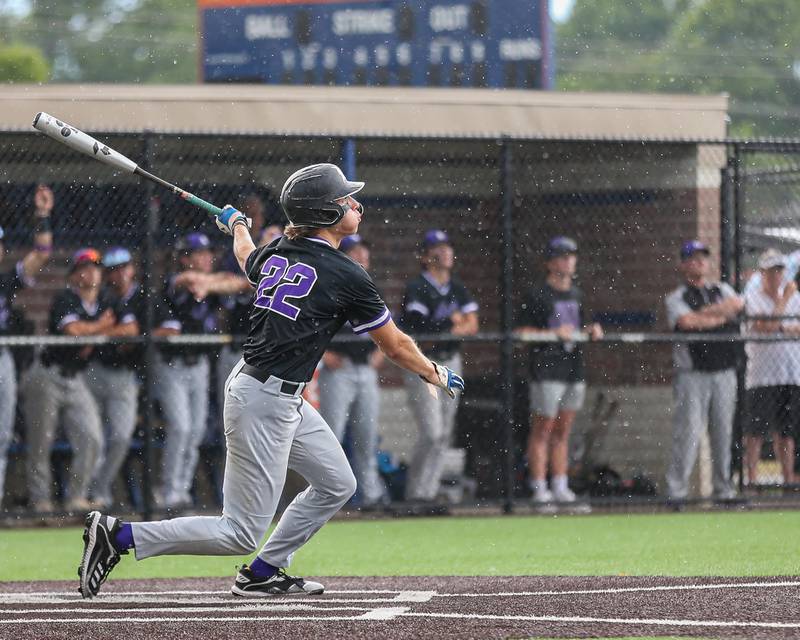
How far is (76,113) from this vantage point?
11266mm

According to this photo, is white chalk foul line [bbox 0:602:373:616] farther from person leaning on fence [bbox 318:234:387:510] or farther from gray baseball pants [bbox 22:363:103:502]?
person leaning on fence [bbox 318:234:387:510]

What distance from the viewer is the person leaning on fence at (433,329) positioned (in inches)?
414

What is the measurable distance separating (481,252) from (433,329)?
208 cm

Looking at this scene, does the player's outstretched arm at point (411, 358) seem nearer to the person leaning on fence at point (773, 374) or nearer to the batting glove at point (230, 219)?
the batting glove at point (230, 219)

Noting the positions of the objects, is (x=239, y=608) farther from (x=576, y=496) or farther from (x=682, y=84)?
(x=682, y=84)

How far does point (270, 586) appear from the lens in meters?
6.40

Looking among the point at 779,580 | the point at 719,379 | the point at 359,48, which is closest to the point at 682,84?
the point at 359,48

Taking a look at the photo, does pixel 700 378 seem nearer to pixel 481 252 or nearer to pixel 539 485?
pixel 539 485

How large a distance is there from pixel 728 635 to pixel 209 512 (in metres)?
5.42

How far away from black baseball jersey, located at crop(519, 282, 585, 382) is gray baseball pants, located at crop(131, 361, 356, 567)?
4646 millimetres

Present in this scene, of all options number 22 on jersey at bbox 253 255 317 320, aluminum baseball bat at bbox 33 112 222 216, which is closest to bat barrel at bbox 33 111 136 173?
aluminum baseball bat at bbox 33 112 222 216

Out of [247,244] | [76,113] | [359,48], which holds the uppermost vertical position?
[359,48]

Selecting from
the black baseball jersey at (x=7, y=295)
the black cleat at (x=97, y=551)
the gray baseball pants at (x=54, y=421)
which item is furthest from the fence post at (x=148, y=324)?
the black cleat at (x=97, y=551)

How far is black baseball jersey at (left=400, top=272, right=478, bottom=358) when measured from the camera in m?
10.5
